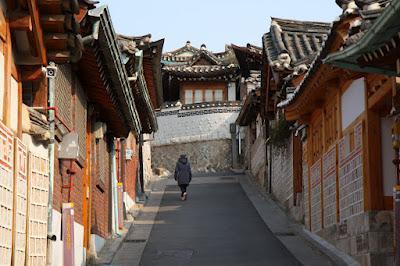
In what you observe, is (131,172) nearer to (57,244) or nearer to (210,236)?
(210,236)

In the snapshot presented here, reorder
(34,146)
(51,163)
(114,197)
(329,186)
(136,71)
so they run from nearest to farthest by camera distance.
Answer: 1. (34,146)
2. (51,163)
3. (329,186)
4. (114,197)
5. (136,71)

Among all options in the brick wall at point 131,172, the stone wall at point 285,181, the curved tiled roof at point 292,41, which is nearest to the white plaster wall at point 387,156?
the stone wall at point 285,181

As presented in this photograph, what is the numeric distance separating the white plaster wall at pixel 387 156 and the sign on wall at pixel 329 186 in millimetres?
3607

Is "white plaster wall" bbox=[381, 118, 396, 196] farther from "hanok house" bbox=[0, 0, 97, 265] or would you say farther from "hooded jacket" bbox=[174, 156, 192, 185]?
"hooded jacket" bbox=[174, 156, 192, 185]

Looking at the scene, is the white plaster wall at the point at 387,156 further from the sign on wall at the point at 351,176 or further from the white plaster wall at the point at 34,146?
the white plaster wall at the point at 34,146

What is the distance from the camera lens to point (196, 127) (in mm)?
51594

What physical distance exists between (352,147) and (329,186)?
A: 9.87 feet

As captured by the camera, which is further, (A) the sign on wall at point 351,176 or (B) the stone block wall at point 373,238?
(A) the sign on wall at point 351,176

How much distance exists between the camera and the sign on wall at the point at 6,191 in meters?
9.97

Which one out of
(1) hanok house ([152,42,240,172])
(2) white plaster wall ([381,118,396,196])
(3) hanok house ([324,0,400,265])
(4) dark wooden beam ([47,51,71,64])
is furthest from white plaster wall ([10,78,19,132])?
(1) hanok house ([152,42,240,172])

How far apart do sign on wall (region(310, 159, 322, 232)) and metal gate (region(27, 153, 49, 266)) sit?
972 centimetres

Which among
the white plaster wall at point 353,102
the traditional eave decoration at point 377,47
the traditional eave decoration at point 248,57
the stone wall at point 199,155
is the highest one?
the traditional eave decoration at point 248,57

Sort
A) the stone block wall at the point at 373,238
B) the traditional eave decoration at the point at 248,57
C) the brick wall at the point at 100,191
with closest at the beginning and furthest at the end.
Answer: the stone block wall at the point at 373,238 < the brick wall at the point at 100,191 < the traditional eave decoration at the point at 248,57

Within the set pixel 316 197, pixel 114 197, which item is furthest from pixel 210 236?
pixel 316 197
